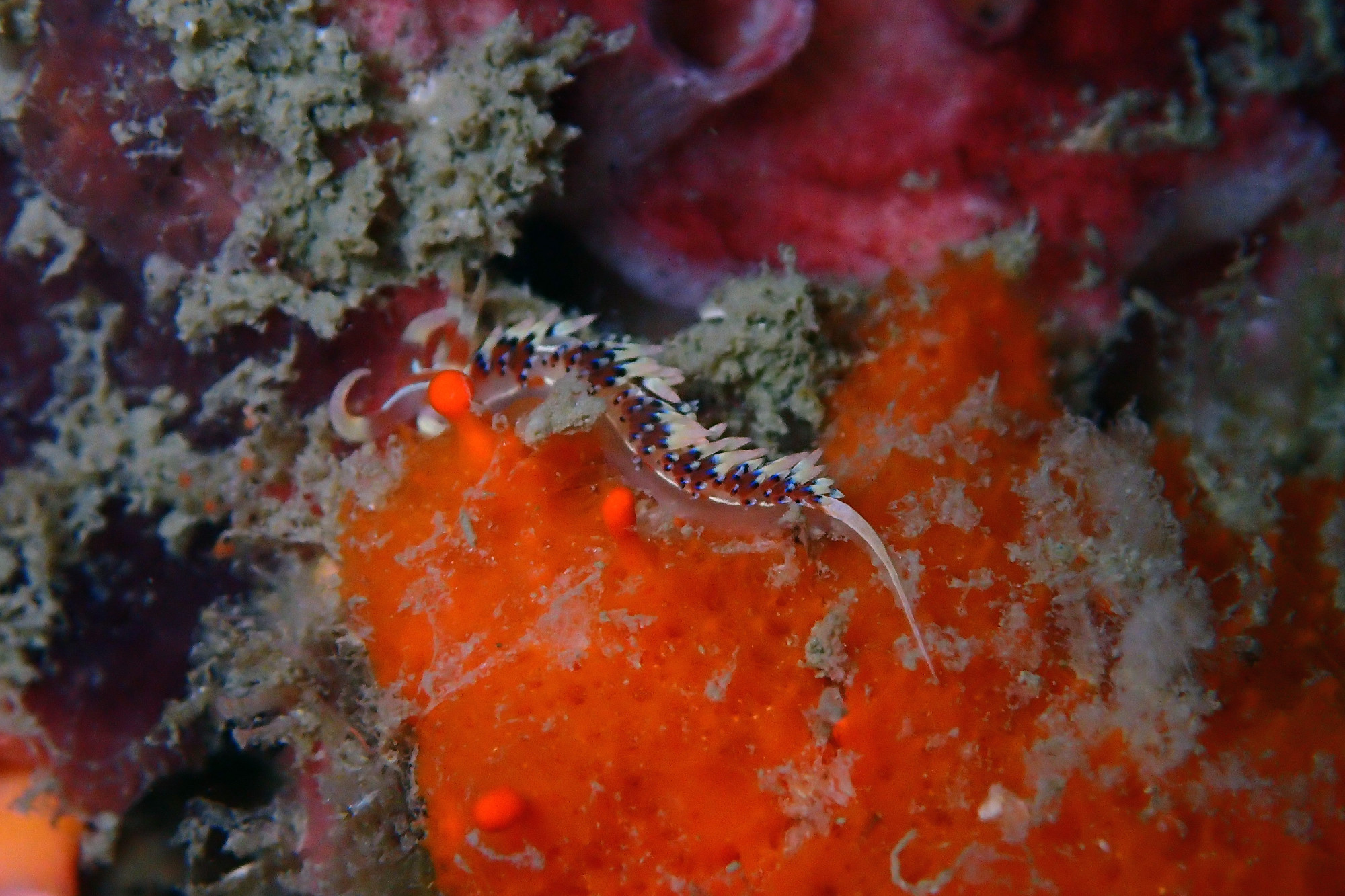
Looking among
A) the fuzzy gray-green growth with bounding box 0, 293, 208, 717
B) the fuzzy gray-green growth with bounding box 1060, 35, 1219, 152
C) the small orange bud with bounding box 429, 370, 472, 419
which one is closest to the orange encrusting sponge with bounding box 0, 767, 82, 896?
the fuzzy gray-green growth with bounding box 0, 293, 208, 717

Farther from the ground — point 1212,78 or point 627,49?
point 627,49

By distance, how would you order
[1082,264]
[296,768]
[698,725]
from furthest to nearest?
[1082,264] < [296,768] < [698,725]

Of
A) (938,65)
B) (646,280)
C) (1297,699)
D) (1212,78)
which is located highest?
(938,65)

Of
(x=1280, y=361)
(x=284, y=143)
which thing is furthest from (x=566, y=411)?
(x=1280, y=361)

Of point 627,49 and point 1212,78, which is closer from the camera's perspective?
point 627,49

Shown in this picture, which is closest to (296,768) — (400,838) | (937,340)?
(400,838)

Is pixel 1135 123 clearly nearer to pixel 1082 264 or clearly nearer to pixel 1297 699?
pixel 1082 264

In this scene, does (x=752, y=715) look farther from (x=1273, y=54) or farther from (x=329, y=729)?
(x=1273, y=54)
